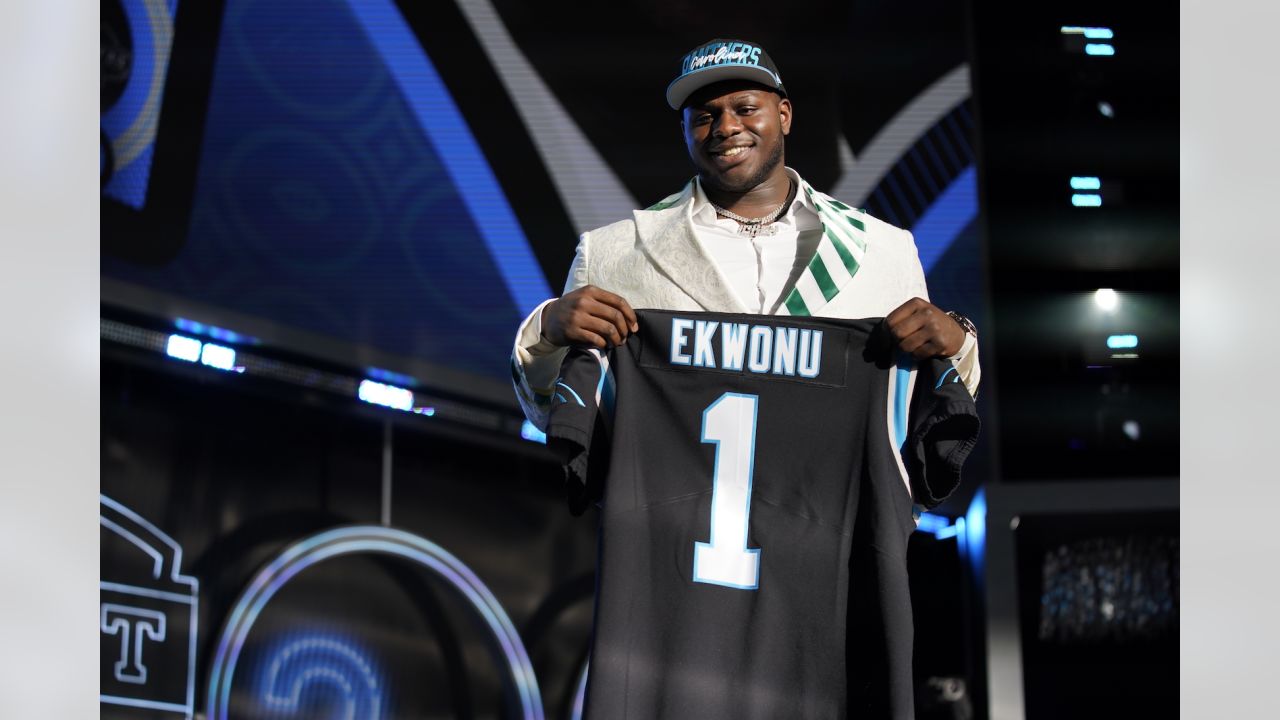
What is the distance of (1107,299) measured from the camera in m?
3.86

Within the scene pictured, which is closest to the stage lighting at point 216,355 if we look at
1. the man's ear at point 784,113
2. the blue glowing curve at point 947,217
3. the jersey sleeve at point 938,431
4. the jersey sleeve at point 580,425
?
the blue glowing curve at point 947,217

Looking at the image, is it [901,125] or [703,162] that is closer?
[703,162]

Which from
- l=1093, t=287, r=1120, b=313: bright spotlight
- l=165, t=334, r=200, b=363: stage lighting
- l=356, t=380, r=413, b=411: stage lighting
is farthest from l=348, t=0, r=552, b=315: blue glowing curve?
l=1093, t=287, r=1120, b=313: bright spotlight

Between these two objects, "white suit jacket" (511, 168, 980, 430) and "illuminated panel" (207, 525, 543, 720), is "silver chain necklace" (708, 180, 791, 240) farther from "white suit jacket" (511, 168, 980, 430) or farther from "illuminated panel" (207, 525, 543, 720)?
"illuminated panel" (207, 525, 543, 720)

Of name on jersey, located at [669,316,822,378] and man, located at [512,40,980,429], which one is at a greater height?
man, located at [512,40,980,429]

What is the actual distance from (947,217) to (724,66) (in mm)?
2090

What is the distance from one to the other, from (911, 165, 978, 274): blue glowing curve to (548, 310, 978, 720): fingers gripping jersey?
2.05 m

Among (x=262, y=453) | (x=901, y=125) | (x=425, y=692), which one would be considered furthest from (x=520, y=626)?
(x=901, y=125)

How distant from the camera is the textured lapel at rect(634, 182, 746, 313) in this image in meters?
2.03

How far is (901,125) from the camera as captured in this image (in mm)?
3957

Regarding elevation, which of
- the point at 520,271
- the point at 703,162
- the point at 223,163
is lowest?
the point at 703,162

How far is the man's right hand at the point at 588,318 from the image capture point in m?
1.93
